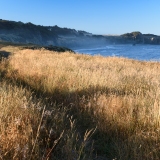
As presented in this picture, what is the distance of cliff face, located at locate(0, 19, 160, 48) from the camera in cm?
11019

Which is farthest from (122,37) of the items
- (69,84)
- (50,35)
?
(69,84)

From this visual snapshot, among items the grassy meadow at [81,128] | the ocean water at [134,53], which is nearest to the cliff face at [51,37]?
the ocean water at [134,53]

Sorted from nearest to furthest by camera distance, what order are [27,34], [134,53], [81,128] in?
1. [81,128]
2. [134,53]
3. [27,34]

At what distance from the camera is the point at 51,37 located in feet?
463

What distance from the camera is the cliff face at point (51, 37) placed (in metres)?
110

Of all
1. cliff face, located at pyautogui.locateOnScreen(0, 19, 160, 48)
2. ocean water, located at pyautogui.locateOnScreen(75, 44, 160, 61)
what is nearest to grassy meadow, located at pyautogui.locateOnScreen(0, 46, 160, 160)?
ocean water, located at pyautogui.locateOnScreen(75, 44, 160, 61)

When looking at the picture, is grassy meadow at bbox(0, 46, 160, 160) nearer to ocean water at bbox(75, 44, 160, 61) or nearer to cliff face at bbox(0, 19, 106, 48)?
ocean water at bbox(75, 44, 160, 61)

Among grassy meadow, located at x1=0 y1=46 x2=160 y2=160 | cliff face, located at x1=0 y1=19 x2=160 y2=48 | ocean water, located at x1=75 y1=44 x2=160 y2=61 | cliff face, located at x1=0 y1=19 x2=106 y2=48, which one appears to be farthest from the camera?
cliff face, located at x1=0 y1=19 x2=160 y2=48

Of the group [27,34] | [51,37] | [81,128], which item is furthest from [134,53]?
[51,37]

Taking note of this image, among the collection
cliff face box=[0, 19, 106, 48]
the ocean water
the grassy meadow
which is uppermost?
cliff face box=[0, 19, 106, 48]

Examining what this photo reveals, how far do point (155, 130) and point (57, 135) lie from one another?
4.89 ft

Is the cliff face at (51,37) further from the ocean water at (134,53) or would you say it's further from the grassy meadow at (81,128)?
the grassy meadow at (81,128)

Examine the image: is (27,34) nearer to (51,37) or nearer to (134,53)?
(51,37)

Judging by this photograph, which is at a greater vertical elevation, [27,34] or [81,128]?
[27,34]
